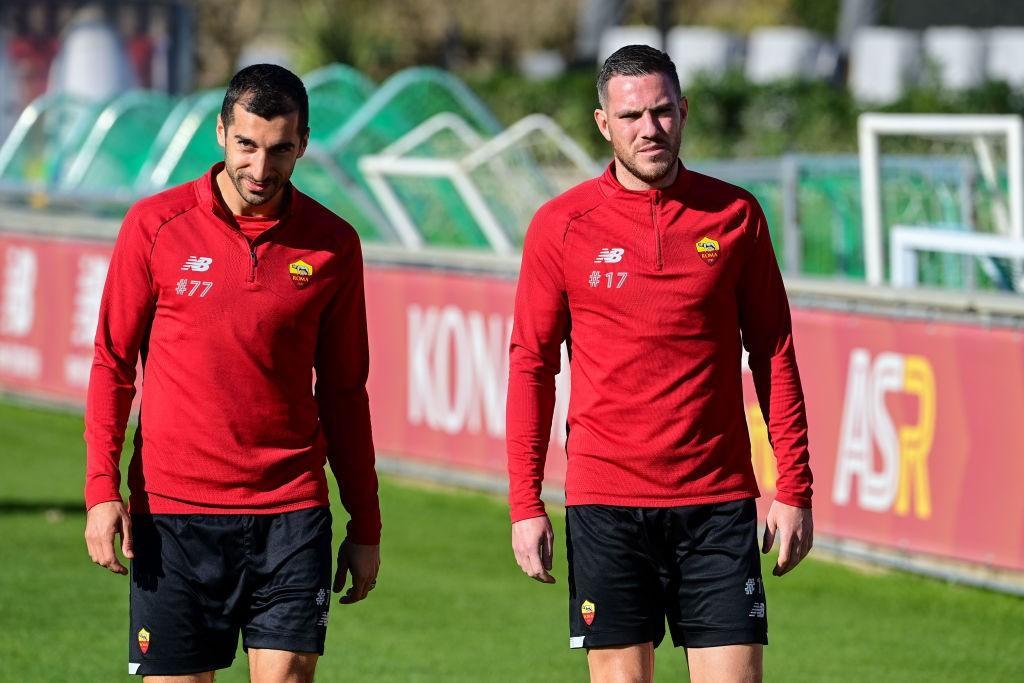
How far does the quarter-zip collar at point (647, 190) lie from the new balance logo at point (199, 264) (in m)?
1.06

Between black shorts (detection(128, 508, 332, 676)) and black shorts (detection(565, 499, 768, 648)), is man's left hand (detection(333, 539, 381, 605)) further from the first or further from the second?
black shorts (detection(565, 499, 768, 648))

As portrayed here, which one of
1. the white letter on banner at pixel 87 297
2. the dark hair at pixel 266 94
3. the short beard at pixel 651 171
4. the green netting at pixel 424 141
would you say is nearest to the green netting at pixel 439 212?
the green netting at pixel 424 141

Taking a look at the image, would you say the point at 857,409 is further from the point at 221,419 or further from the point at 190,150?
the point at 190,150

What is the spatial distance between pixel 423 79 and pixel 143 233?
13.3m

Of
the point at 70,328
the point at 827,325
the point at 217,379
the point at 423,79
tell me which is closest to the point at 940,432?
the point at 827,325

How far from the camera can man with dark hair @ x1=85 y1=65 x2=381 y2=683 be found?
490 cm

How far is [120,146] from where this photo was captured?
19.7 m

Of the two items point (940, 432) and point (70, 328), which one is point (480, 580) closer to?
point (940, 432)

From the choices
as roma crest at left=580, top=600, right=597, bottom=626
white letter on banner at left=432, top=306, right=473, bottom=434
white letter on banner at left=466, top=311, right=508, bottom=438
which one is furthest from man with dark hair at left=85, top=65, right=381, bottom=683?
white letter on banner at left=432, top=306, right=473, bottom=434

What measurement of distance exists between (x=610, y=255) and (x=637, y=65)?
495mm

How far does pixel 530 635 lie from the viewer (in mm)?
8938

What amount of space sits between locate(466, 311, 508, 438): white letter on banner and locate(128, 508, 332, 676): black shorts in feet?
23.3

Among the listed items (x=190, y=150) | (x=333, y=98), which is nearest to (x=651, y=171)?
(x=190, y=150)

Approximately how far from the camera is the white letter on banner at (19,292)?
15906mm
